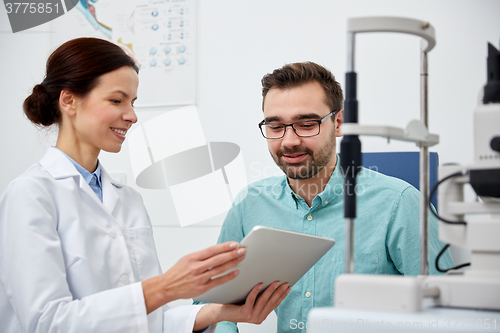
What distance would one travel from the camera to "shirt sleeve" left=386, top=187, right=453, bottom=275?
124 cm

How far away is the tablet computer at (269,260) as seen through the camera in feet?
2.54

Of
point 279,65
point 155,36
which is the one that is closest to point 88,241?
point 279,65

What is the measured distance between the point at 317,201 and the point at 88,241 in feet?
2.27

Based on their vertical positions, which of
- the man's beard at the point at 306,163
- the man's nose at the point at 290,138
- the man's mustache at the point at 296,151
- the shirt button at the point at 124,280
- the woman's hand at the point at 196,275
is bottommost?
the shirt button at the point at 124,280

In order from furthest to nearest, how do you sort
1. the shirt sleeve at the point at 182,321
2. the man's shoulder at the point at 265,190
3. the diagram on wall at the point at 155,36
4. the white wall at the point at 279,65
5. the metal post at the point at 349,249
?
the diagram on wall at the point at 155,36, the white wall at the point at 279,65, the man's shoulder at the point at 265,190, the shirt sleeve at the point at 182,321, the metal post at the point at 349,249

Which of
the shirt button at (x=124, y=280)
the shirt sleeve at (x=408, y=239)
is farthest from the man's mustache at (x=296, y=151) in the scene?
the shirt button at (x=124, y=280)

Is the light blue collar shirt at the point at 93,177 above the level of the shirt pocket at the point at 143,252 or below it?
above

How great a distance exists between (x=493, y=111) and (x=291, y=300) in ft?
2.87

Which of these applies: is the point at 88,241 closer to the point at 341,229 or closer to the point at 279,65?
the point at 341,229

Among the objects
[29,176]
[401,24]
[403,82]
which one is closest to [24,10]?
[29,176]

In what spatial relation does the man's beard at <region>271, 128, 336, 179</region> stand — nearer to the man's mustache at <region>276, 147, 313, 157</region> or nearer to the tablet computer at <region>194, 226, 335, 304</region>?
the man's mustache at <region>276, 147, 313, 157</region>

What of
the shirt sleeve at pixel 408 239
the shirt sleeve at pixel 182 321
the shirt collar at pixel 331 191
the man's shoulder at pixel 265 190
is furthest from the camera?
the man's shoulder at pixel 265 190

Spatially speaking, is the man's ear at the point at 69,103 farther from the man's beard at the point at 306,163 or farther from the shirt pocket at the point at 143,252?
the man's beard at the point at 306,163

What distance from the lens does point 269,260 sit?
0.85 meters
